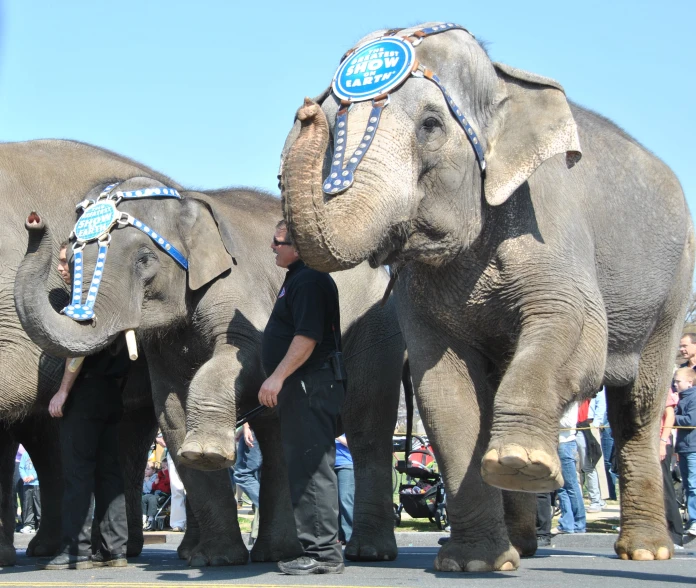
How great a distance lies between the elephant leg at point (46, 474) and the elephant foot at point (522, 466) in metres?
4.40

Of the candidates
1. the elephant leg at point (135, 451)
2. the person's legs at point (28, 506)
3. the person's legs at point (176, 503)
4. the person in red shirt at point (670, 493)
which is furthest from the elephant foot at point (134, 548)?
the person's legs at point (28, 506)

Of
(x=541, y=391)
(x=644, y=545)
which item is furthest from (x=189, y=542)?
(x=541, y=391)

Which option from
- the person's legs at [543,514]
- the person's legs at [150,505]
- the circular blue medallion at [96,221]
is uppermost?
the circular blue medallion at [96,221]

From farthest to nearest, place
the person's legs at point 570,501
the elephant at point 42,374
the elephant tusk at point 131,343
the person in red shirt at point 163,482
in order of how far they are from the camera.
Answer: the person in red shirt at point 163,482 → the person's legs at point 570,501 → the elephant at point 42,374 → the elephant tusk at point 131,343

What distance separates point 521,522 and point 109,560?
263 cm

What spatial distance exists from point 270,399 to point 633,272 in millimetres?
2567

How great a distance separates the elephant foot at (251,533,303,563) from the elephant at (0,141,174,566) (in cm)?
170

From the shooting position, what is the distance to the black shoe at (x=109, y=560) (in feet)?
25.0

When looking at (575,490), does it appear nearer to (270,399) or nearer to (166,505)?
(166,505)

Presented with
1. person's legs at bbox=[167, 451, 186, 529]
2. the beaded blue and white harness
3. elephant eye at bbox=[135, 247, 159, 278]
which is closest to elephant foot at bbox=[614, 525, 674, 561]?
the beaded blue and white harness

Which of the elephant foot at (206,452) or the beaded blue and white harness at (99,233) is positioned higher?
the beaded blue and white harness at (99,233)

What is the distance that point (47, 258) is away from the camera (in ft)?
21.9

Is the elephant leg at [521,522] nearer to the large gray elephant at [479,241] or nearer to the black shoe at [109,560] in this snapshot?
the large gray elephant at [479,241]

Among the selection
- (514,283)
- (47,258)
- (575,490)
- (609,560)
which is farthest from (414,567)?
(575,490)
